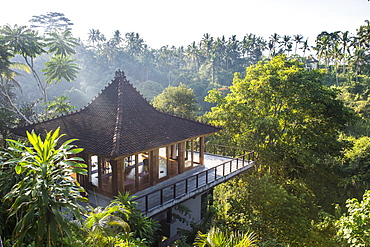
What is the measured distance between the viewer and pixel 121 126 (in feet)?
39.6

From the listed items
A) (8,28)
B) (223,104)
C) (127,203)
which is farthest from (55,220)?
(8,28)

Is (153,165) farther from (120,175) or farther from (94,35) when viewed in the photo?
(94,35)

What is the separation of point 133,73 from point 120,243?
75.8 m

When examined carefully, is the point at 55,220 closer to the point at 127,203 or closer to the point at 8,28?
the point at 127,203

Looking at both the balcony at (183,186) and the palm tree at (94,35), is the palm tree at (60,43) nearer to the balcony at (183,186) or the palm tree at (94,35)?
the balcony at (183,186)

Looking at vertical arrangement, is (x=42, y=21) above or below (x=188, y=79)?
above

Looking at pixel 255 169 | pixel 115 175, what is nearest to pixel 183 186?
pixel 115 175

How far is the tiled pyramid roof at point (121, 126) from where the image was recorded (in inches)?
443

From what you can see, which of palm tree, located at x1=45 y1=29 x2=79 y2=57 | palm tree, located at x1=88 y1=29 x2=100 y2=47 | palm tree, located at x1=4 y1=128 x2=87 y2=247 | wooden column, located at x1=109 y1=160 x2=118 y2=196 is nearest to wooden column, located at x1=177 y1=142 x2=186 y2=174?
wooden column, located at x1=109 y1=160 x2=118 y2=196

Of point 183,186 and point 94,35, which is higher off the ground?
point 94,35

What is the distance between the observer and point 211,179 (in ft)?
45.8

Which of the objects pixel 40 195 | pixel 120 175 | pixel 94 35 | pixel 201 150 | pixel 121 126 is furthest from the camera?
pixel 94 35

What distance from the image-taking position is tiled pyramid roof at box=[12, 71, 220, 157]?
11.3m

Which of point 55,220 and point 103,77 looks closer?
point 55,220
